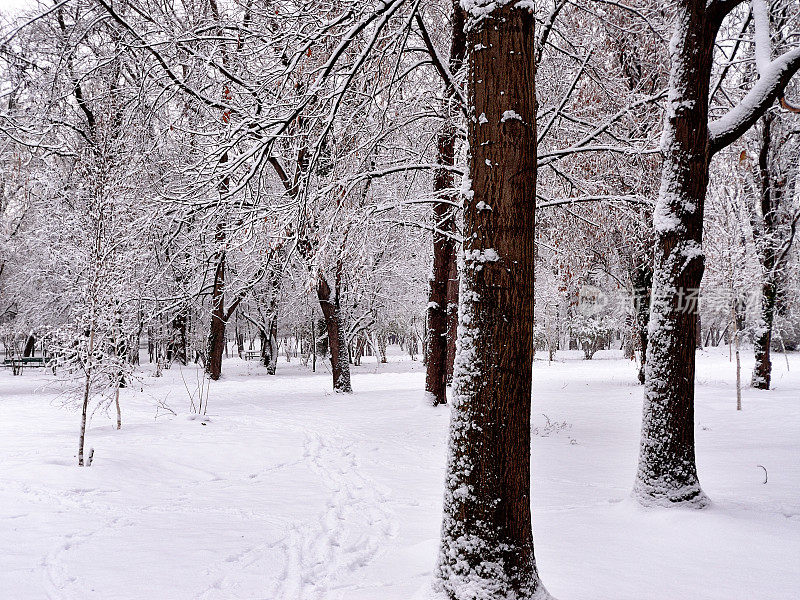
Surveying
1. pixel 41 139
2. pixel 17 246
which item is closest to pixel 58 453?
pixel 41 139

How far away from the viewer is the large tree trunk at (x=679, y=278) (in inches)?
193

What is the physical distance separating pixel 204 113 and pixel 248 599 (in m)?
6.76

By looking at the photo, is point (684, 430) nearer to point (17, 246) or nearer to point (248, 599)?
point (248, 599)

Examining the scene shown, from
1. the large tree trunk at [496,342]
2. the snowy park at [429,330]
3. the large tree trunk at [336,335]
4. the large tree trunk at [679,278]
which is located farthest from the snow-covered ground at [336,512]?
the large tree trunk at [336,335]

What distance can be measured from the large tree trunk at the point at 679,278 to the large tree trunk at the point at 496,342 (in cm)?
252

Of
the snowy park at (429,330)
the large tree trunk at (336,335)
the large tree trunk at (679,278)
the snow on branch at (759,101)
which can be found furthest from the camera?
the large tree trunk at (336,335)

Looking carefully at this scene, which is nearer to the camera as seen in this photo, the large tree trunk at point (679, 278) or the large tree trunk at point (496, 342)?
the large tree trunk at point (496, 342)

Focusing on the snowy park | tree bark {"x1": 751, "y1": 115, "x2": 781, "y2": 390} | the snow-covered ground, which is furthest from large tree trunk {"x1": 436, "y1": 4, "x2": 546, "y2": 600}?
tree bark {"x1": 751, "y1": 115, "x2": 781, "y2": 390}

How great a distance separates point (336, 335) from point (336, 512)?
37.2ft

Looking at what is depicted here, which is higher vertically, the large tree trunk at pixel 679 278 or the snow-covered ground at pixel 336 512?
the large tree trunk at pixel 679 278

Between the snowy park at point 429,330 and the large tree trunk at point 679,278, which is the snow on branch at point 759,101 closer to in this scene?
the snowy park at point 429,330

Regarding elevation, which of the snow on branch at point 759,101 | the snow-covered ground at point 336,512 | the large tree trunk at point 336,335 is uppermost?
the snow on branch at point 759,101

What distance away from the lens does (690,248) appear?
501 centimetres

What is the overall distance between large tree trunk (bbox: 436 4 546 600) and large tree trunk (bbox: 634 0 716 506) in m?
2.52
